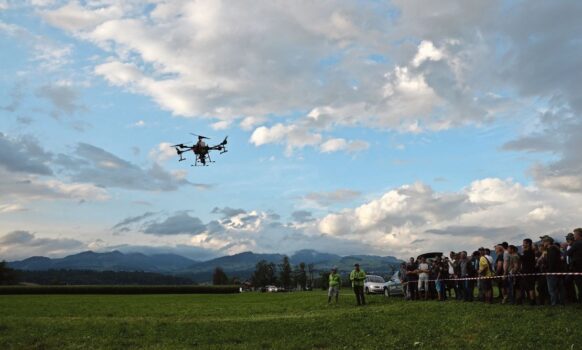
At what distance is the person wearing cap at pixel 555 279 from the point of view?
18797 millimetres

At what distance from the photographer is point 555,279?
61.7 feet

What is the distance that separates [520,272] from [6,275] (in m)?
144

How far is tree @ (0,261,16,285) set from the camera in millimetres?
136750

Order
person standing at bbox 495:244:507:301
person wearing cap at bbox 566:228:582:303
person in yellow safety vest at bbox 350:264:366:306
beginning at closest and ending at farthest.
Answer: person wearing cap at bbox 566:228:582:303, person standing at bbox 495:244:507:301, person in yellow safety vest at bbox 350:264:366:306

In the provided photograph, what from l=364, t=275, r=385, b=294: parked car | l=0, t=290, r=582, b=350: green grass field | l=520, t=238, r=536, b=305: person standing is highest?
l=520, t=238, r=536, b=305: person standing

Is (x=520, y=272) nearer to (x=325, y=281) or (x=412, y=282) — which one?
(x=412, y=282)

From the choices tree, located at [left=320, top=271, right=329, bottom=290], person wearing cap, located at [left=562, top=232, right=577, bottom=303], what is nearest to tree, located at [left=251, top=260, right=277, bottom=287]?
tree, located at [left=320, top=271, right=329, bottom=290]

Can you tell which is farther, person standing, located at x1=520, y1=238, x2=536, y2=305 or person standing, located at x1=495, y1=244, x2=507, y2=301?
person standing, located at x1=495, y1=244, x2=507, y2=301

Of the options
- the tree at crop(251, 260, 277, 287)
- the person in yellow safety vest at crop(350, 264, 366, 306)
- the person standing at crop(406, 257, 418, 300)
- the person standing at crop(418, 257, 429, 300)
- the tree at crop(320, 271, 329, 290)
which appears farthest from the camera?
the tree at crop(251, 260, 277, 287)

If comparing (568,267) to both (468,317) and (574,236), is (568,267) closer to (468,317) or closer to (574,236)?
(574,236)

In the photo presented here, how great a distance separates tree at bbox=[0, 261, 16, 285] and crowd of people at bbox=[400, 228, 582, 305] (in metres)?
136

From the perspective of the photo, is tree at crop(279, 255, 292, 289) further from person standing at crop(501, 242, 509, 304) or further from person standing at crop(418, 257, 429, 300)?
person standing at crop(501, 242, 509, 304)

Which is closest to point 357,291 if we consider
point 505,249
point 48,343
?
point 505,249

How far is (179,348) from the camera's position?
1581 cm
